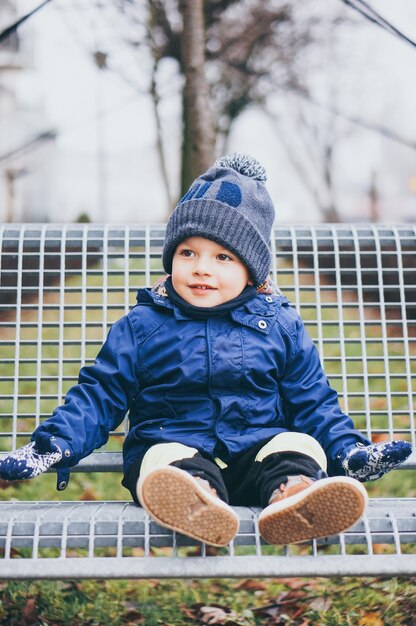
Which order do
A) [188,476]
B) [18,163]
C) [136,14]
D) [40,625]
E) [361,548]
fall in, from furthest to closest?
1. [18,163]
2. [136,14]
3. [361,548]
4. [40,625]
5. [188,476]

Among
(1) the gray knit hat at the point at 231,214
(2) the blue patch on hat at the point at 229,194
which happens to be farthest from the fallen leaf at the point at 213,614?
(2) the blue patch on hat at the point at 229,194

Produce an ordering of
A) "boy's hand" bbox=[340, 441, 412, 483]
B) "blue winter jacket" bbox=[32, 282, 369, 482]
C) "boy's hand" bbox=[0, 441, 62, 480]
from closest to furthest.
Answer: "boy's hand" bbox=[0, 441, 62, 480]
"boy's hand" bbox=[340, 441, 412, 483]
"blue winter jacket" bbox=[32, 282, 369, 482]

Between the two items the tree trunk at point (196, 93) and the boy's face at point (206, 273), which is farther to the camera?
the tree trunk at point (196, 93)

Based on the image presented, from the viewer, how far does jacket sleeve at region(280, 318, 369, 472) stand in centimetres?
226

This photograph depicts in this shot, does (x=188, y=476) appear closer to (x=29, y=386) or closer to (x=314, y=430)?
(x=314, y=430)

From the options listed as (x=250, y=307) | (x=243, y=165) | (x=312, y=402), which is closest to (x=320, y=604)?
(x=312, y=402)

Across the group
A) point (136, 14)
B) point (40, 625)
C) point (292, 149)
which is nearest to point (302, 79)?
point (136, 14)

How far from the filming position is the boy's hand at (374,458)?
79.6 inches

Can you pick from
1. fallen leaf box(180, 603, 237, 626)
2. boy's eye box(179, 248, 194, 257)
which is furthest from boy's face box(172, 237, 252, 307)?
fallen leaf box(180, 603, 237, 626)

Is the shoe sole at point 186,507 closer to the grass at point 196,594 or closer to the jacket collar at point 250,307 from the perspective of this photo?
the jacket collar at point 250,307

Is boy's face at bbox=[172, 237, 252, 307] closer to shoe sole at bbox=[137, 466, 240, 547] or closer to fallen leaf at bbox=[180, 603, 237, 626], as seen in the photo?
shoe sole at bbox=[137, 466, 240, 547]

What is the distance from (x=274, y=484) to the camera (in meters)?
1.97

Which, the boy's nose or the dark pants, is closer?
the dark pants

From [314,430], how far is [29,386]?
9.70 feet
